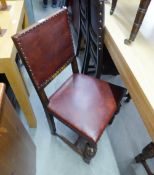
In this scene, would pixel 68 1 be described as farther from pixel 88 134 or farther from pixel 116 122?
pixel 88 134

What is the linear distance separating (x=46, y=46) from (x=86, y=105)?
0.42 meters

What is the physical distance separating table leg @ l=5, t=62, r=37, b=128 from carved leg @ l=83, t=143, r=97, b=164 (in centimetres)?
49

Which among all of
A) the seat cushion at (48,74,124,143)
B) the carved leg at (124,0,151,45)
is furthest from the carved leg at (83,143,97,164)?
the carved leg at (124,0,151,45)

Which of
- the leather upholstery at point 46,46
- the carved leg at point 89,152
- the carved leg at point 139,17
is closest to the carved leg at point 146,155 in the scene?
the carved leg at point 89,152

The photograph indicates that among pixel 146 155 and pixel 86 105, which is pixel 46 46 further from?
pixel 146 155

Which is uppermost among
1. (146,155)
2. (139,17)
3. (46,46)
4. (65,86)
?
(139,17)

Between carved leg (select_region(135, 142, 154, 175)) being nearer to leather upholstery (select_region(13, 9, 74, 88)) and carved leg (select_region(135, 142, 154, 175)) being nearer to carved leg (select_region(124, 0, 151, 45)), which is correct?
carved leg (select_region(124, 0, 151, 45))

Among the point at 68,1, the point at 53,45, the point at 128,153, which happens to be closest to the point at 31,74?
the point at 53,45

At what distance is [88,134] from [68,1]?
1957mm

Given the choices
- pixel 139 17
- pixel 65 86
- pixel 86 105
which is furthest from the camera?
pixel 65 86

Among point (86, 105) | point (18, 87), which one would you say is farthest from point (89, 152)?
point (18, 87)

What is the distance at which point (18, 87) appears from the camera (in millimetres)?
1111

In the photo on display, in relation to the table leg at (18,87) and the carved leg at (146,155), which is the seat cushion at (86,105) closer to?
the table leg at (18,87)

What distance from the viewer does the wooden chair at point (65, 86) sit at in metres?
0.88
